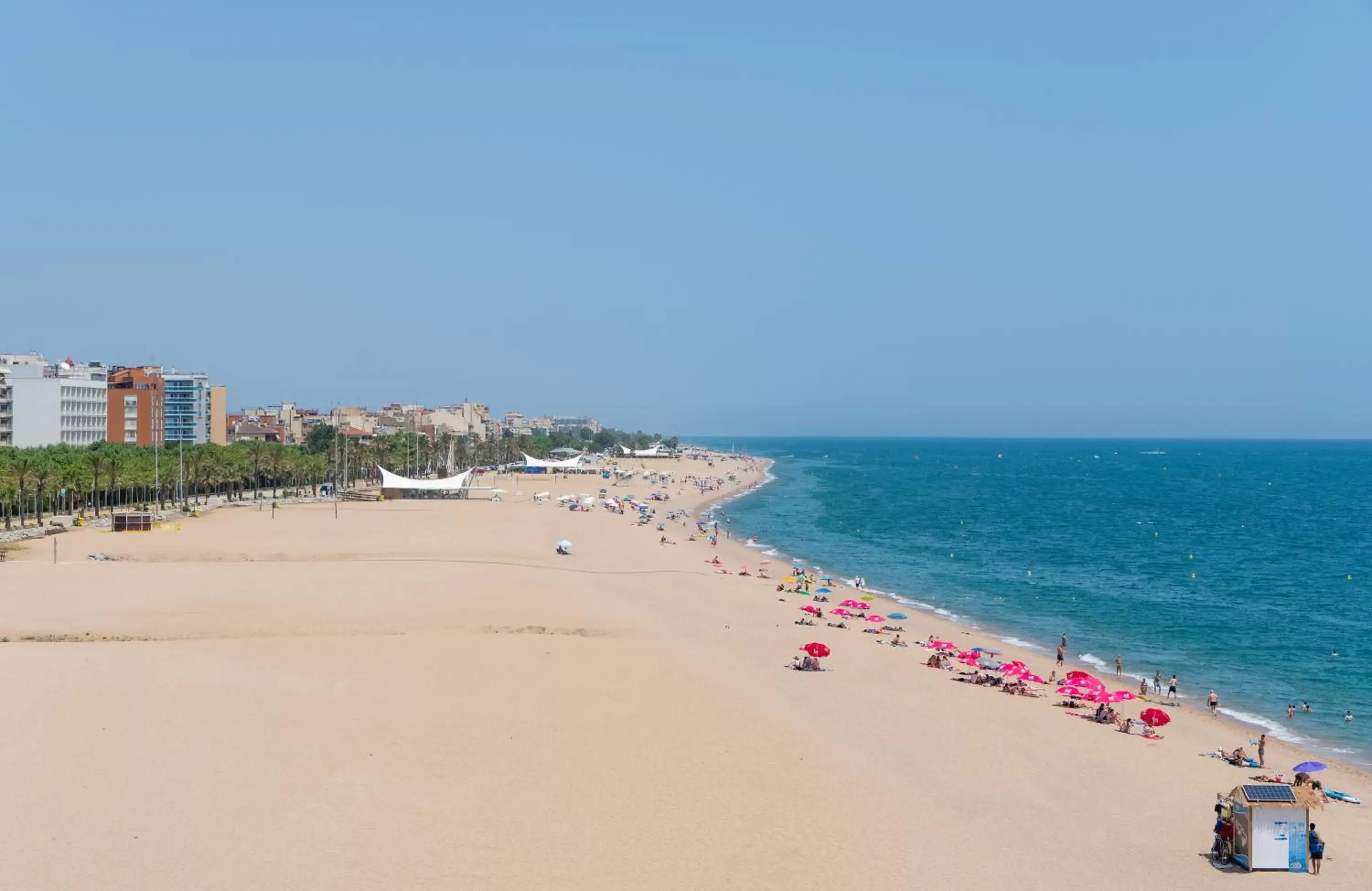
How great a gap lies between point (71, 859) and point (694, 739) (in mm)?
10056

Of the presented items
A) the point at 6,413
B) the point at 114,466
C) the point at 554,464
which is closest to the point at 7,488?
the point at 114,466

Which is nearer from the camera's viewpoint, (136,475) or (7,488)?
(7,488)

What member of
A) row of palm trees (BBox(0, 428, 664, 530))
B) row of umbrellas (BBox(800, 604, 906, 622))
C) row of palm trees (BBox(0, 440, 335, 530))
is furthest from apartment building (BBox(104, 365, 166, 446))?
row of umbrellas (BBox(800, 604, 906, 622))

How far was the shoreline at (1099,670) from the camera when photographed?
862 inches

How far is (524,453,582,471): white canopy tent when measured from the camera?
410 ft

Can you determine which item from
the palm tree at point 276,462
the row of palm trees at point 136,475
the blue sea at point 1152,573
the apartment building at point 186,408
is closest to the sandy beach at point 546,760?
the blue sea at point 1152,573

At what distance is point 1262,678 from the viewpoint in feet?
95.3

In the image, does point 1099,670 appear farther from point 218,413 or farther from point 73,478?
point 218,413

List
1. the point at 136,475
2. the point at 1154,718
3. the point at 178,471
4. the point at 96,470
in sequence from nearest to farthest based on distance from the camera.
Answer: the point at 1154,718
the point at 96,470
the point at 136,475
the point at 178,471

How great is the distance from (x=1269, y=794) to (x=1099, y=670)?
49.2ft

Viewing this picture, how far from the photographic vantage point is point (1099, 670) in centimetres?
2984

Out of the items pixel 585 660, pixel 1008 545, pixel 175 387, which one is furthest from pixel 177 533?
pixel 175 387

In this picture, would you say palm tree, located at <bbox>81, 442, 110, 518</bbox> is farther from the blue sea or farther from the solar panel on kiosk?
the solar panel on kiosk

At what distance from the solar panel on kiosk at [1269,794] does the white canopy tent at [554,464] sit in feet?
367
